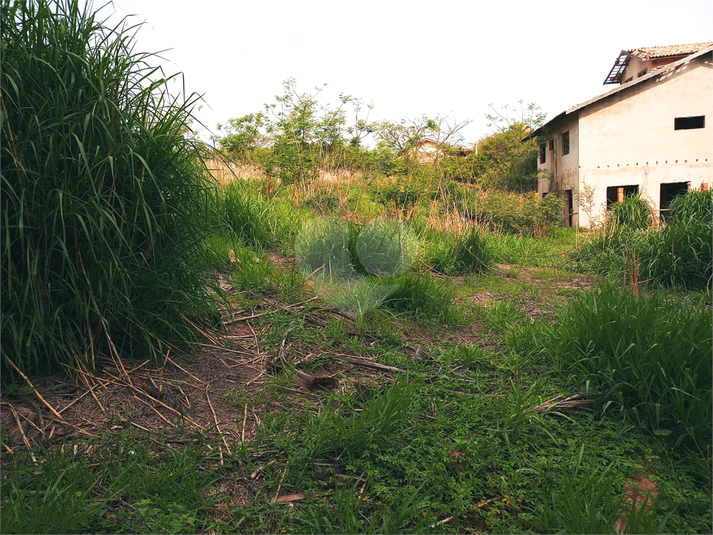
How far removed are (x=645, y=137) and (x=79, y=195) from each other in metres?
16.2

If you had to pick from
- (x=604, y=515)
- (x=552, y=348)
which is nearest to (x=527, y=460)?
(x=604, y=515)

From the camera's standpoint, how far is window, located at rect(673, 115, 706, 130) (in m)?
14.5

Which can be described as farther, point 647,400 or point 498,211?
point 498,211

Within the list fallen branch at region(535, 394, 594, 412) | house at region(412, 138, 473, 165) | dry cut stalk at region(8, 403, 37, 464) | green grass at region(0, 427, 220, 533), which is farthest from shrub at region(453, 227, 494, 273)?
dry cut stalk at region(8, 403, 37, 464)

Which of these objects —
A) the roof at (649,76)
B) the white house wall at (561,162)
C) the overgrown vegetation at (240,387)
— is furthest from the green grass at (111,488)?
the roof at (649,76)

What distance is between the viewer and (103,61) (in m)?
2.56

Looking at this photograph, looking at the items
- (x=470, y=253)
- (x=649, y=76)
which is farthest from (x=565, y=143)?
(x=470, y=253)

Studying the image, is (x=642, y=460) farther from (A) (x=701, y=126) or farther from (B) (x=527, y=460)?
(A) (x=701, y=126)

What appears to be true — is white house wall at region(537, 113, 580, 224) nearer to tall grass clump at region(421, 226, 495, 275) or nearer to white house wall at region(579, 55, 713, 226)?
white house wall at region(579, 55, 713, 226)

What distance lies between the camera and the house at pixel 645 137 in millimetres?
14148

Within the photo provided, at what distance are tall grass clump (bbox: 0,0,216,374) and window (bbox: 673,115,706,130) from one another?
1610 centimetres

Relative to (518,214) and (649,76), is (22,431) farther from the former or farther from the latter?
(649,76)

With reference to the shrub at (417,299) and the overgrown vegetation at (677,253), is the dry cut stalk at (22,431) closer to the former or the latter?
the shrub at (417,299)

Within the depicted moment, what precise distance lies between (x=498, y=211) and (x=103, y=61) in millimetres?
10945
